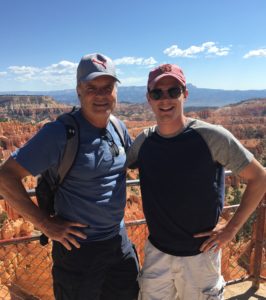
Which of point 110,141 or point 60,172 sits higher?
point 110,141

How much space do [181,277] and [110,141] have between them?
1107 mm

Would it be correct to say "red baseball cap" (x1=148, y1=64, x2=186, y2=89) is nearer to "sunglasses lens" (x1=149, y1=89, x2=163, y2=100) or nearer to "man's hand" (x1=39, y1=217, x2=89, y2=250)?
"sunglasses lens" (x1=149, y1=89, x2=163, y2=100)

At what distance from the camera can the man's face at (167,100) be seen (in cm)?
246

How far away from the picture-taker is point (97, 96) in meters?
2.46

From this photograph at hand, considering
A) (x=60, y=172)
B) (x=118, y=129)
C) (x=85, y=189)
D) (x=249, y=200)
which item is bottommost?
(x=249, y=200)

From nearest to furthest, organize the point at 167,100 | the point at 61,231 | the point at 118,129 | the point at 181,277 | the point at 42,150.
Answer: the point at 42,150 → the point at 61,231 → the point at 167,100 → the point at 181,277 → the point at 118,129

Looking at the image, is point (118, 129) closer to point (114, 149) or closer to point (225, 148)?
point (114, 149)

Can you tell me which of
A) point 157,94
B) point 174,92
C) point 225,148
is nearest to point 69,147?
point 157,94

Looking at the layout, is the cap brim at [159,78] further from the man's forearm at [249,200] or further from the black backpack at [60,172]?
the man's forearm at [249,200]

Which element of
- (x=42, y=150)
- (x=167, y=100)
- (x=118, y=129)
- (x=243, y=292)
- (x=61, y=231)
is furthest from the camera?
(x=243, y=292)

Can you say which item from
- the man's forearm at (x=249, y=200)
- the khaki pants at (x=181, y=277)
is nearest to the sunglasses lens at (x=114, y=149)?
the khaki pants at (x=181, y=277)

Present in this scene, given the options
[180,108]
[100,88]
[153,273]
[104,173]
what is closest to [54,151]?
[104,173]

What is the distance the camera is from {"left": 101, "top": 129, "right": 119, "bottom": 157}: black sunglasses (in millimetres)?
2520

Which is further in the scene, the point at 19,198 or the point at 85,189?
the point at 85,189
